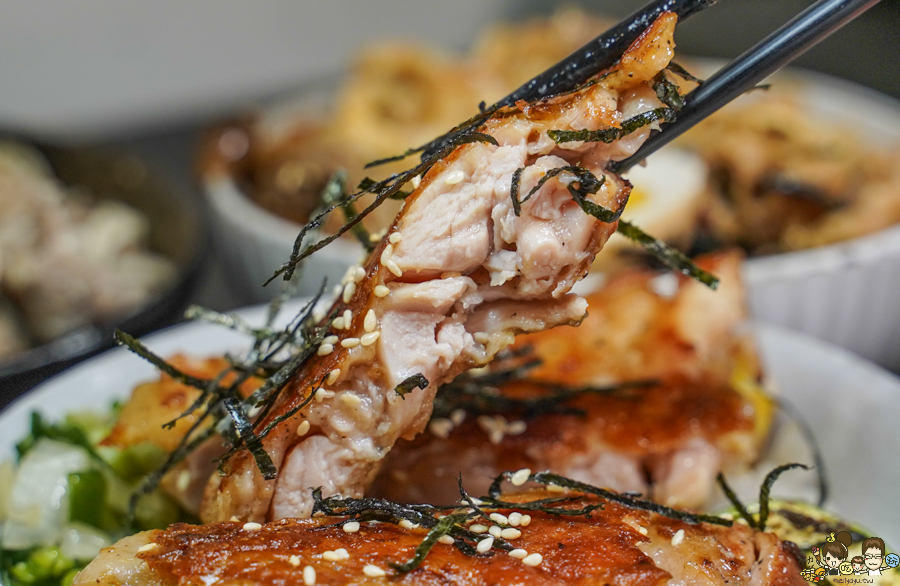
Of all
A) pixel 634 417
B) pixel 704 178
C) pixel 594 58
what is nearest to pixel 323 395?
pixel 594 58

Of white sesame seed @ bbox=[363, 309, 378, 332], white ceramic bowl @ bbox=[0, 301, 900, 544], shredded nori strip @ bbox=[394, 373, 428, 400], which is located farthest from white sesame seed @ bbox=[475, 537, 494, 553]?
white ceramic bowl @ bbox=[0, 301, 900, 544]

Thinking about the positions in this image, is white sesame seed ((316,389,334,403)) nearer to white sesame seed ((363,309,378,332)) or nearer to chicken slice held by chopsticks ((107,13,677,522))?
chicken slice held by chopsticks ((107,13,677,522))

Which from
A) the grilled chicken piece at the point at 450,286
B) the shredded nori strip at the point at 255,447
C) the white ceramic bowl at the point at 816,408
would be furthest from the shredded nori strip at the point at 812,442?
the shredded nori strip at the point at 255,447

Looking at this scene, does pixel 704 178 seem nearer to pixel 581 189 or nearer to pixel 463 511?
pixel 581 189

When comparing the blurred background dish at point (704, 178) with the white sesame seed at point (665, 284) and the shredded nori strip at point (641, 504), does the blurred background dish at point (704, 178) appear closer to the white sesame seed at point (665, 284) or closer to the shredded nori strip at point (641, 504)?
the white sesame seed at point (665, 284)

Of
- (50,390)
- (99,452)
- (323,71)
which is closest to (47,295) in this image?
(50,390)

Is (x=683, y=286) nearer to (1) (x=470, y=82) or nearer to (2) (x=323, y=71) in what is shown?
(1) (x=470, y=82)
